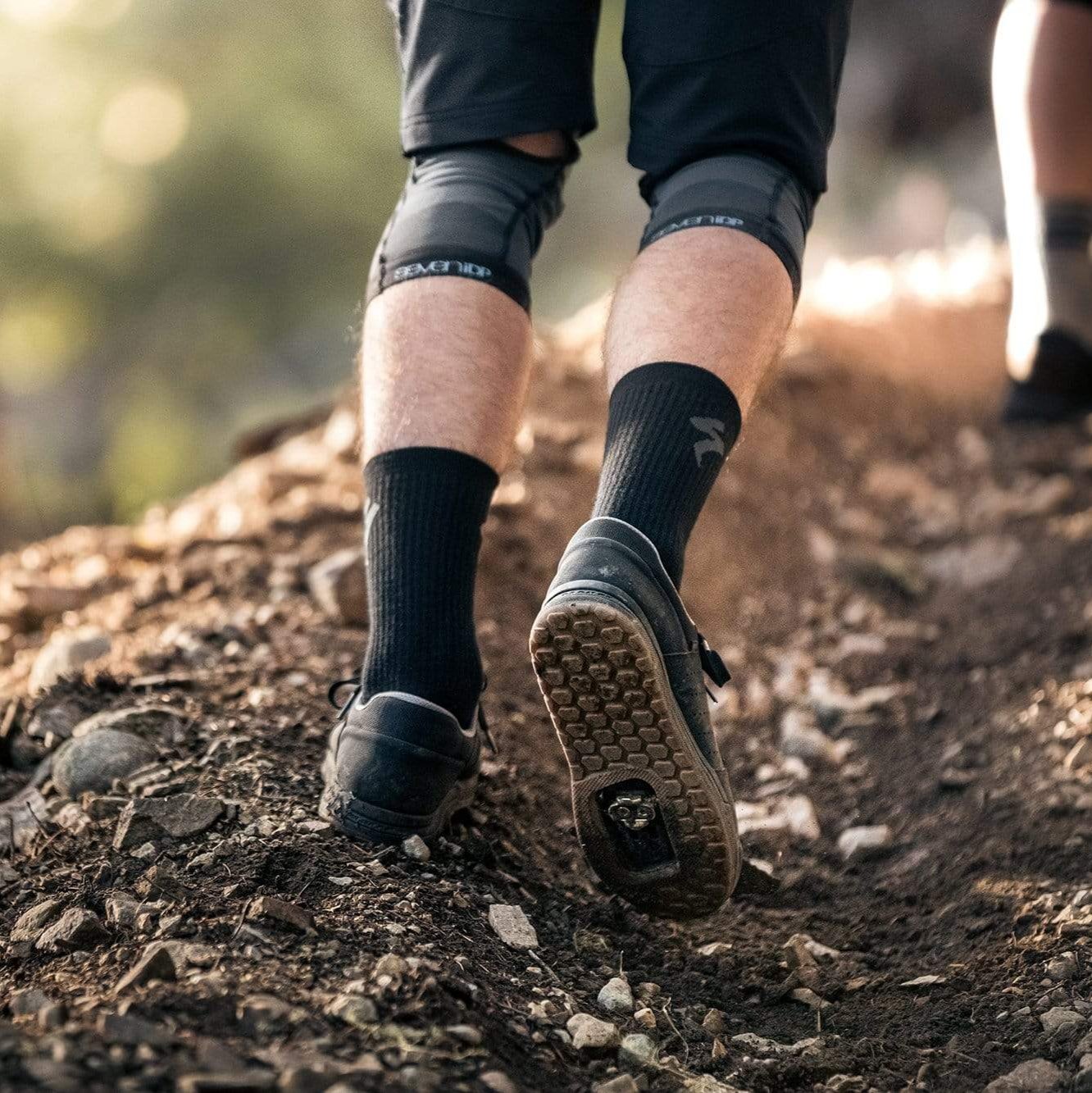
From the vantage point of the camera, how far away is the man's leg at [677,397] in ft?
3.93

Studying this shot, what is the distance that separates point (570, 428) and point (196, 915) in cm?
163

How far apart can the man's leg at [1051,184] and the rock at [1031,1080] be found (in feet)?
6.06

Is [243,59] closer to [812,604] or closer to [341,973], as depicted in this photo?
[812,604]

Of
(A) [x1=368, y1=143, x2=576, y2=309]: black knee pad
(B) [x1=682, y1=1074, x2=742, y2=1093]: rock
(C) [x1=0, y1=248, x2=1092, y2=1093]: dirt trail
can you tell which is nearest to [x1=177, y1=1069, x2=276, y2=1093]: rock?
(C) [x1=0, y1=248, x2=1092, y2=1093]: dirt trail

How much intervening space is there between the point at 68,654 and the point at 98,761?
0.41m

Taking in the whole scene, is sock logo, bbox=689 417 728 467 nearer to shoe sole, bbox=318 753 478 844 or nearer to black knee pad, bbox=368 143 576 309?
black knee pad, bbox=368 143 576 309

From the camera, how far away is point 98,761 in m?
1.48

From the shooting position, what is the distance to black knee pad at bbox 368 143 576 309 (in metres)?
1.39

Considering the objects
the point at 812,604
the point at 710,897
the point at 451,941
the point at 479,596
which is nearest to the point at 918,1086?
the point at 710,897

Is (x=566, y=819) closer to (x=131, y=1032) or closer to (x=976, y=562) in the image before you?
(x=131, y=1032)

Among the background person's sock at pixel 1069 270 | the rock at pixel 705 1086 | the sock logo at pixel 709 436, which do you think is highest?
the background person's sock at pixel 1069 270

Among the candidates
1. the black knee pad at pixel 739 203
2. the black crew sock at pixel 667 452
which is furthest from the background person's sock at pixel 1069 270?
the black crew sock at pixel 667 452

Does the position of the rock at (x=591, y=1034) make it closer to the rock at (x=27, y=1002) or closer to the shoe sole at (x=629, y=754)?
the shoe sole at (x=629, y=754)

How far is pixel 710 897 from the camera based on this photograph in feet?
4.26
